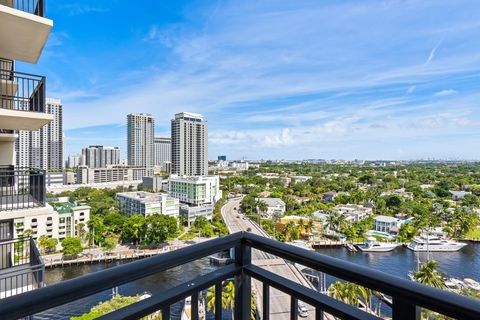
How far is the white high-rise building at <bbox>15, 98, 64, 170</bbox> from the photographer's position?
65.6ft

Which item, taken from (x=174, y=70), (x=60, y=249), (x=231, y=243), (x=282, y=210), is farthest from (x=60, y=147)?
(x=231, y=243)

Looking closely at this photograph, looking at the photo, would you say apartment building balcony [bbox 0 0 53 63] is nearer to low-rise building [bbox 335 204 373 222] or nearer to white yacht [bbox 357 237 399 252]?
white yacht [bbox 357 237 399 252]

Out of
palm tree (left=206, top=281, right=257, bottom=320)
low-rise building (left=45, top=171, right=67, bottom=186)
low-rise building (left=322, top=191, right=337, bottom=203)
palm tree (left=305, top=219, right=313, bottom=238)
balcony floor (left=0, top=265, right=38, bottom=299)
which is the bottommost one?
palm tree (left=305, top=219, right=313, bottom=238)

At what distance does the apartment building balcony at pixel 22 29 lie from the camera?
3312 mm

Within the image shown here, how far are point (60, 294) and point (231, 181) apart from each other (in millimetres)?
47154

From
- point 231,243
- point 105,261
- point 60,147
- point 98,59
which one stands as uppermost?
point 98,59

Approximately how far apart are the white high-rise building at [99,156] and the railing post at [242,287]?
2172 inches

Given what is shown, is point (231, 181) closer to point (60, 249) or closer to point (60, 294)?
point (60, 249)

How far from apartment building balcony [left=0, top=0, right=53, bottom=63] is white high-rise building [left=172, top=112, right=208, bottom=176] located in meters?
37.3

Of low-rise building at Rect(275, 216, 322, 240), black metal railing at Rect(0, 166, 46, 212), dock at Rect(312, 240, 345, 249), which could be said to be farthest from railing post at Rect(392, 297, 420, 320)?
dock at Rect(312, 240, 345, 249)

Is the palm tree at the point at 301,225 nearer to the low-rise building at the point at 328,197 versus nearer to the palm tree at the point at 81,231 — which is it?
Answer: the low-rise building at the point at 328,197

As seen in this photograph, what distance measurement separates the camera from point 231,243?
87cm

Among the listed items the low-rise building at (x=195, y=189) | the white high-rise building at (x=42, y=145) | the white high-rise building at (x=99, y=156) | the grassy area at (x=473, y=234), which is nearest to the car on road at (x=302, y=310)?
the white high-rise building at (x=42, y=145)

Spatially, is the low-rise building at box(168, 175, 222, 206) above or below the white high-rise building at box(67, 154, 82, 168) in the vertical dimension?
below
